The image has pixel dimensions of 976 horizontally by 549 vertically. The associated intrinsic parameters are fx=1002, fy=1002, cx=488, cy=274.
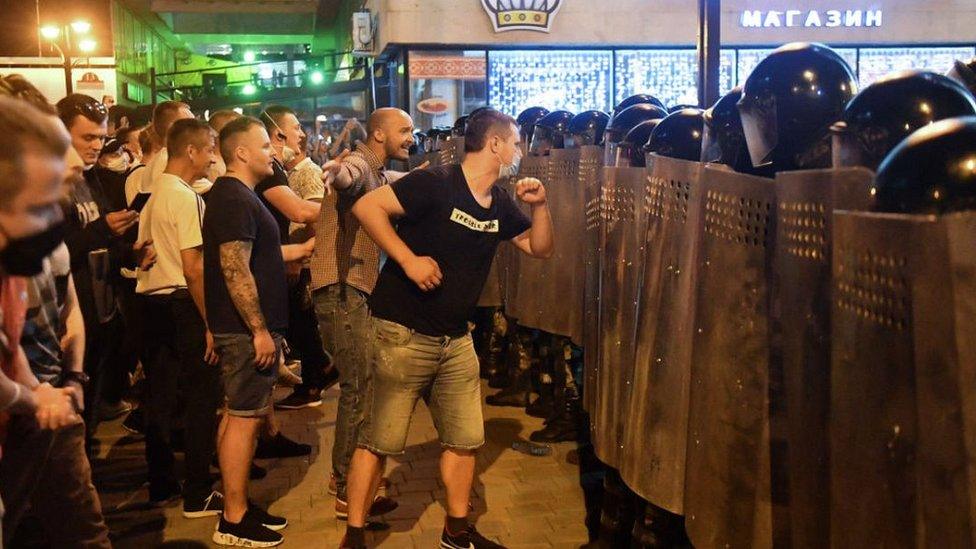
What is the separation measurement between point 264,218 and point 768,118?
285cm

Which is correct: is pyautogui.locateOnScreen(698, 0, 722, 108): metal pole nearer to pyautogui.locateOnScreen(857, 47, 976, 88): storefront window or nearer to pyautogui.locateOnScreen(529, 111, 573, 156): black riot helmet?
pyautogui.locateOnScreen(529, 111, 573, 156): black riot helmet

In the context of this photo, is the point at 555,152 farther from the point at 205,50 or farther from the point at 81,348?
the point at 205,50

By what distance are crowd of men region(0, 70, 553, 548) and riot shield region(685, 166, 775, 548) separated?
1.60 m

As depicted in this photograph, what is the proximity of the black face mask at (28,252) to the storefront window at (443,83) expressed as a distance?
1700 cm

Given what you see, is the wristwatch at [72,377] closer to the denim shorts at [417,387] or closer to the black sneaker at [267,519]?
the denim shorts at [417,387]

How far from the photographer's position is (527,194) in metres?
4.80

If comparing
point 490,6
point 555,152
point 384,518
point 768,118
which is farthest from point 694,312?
point 490,6

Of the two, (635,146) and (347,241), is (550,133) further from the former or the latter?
(635,146)

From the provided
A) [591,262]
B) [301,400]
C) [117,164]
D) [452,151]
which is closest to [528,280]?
[591,262]

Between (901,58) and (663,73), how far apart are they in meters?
5.07

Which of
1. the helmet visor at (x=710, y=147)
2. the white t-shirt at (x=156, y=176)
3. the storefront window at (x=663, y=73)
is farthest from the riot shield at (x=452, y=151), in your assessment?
the storefront window at (x=663, y=73)

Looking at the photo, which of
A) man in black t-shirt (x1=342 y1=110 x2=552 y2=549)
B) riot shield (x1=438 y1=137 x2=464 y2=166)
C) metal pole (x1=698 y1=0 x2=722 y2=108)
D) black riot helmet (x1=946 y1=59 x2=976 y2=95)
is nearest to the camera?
black riot helmet (x1=946 y1=59 x2=976 y2=95)

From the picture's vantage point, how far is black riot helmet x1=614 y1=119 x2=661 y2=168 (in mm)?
4898

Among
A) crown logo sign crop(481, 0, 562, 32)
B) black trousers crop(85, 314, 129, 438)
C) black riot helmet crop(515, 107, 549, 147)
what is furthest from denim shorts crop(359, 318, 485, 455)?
crown logo sign crop(481, 0, 562, 32)
